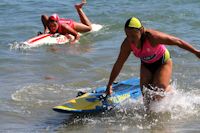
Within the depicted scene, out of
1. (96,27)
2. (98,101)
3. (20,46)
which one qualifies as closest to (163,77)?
(98,101)

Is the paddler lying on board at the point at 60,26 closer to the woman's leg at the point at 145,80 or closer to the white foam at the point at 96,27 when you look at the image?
the white foam at the point at 96,27

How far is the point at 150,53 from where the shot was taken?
6.63m

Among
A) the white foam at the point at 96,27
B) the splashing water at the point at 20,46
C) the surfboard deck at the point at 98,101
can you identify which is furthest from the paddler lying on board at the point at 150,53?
the white foam at the point at 96,27

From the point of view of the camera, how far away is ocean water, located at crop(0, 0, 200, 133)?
6.86 metres

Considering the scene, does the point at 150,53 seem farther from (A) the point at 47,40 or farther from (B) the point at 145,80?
(A) the point at 47,40

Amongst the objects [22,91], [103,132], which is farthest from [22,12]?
[103,132]

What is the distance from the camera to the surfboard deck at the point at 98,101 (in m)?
6.96

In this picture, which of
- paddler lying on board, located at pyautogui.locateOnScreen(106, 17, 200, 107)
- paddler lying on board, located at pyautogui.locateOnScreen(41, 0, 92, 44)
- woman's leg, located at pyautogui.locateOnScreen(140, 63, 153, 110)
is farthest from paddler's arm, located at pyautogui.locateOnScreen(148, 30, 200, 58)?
paddler lying on board, located at pyautogui.locateOnScreen(41, 0, 92, 44)

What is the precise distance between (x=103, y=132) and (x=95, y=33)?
7306 mm

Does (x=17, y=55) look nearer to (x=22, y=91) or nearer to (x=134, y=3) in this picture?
(x=22, y=91)

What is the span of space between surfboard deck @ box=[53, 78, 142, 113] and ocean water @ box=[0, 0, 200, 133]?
124 millimetres

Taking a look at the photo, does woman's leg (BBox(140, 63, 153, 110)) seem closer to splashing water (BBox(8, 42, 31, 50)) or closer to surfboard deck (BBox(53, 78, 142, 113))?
surfboard deck (BBox(53, 78, 142, 113))

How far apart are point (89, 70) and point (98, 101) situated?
273cm

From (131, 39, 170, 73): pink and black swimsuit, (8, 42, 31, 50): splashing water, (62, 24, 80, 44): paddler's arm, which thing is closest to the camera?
(131, 39, 170, 73): pink and black swimsuit
